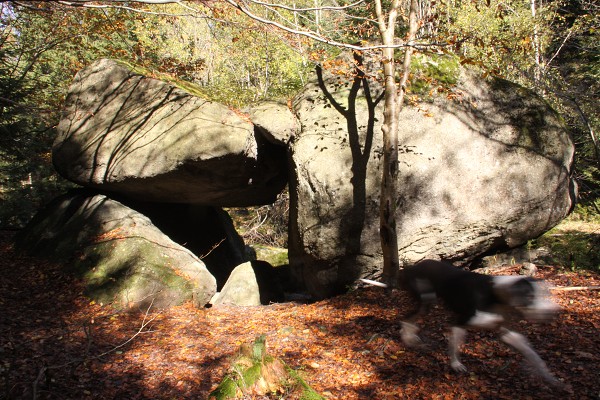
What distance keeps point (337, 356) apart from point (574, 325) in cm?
305

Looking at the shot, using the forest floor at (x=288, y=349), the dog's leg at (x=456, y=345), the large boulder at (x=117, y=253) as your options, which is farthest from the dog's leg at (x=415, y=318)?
the large boulder at (x=117, y=253)

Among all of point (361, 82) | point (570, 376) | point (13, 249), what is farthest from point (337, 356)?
point (13, 249)

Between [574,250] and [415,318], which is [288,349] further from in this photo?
[574,250]

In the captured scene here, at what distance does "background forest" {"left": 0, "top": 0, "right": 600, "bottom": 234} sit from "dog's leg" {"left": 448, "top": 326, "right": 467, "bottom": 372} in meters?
3.46

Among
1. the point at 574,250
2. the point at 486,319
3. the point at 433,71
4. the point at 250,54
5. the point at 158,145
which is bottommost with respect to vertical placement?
the point at 574,250

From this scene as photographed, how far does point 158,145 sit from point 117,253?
2.31m

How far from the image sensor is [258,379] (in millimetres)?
3979

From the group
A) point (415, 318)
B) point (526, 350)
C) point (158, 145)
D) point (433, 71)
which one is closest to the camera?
point (526, 350)

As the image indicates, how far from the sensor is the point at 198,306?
780 centimetres

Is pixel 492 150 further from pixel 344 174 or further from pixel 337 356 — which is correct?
pixel 337 356

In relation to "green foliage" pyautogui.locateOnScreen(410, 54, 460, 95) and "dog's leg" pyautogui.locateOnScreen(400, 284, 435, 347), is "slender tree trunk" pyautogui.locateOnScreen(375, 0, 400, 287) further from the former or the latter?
"dog's leg" pyautogui.locateOnScreen(400, 284, 435, 347)

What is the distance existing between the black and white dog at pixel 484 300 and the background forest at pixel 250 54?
2950 mm

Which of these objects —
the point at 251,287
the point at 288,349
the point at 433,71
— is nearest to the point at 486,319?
the point at 288,349

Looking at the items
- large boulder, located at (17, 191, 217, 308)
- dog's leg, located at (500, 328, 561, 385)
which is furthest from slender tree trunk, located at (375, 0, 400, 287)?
large boulder, located at (17, 191, 217, 308)
